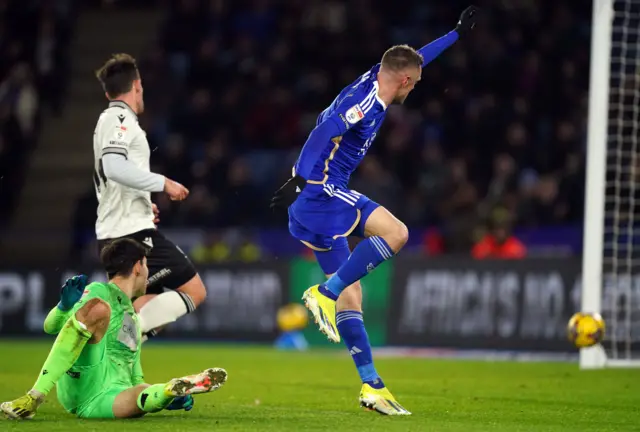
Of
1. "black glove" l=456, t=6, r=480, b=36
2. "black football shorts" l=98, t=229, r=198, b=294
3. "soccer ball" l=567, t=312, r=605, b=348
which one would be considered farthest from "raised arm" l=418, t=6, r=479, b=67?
"soccer ball" l=567, t=312, r=605, b=348

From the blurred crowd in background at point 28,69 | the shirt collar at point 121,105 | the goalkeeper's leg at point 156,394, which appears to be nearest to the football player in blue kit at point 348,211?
the goalkeeper's leg at point 156,394

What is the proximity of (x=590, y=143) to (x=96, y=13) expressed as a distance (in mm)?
16108

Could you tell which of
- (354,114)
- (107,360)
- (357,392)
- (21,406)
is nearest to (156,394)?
(107,360)

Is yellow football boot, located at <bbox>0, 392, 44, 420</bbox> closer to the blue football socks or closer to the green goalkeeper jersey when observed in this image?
the green goalkeeper jersey

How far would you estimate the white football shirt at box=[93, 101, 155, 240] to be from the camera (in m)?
7.85

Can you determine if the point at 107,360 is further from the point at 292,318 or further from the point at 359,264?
the point at 292,318

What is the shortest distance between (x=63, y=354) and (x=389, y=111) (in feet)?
45.0

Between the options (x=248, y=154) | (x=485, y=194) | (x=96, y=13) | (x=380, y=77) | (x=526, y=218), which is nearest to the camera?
(x=380, y=77)

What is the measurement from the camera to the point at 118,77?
8.06 m

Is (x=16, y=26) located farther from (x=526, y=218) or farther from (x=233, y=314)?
(x=526, y=218)

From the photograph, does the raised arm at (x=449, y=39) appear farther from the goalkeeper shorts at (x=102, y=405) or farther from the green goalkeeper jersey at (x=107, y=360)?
the goalkeeper shorts at (x=102, y=405)

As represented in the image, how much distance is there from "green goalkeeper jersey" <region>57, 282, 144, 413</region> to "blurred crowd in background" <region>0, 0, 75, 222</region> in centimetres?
1571

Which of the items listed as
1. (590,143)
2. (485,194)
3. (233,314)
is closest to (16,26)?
(233,314)

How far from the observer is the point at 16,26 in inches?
925
